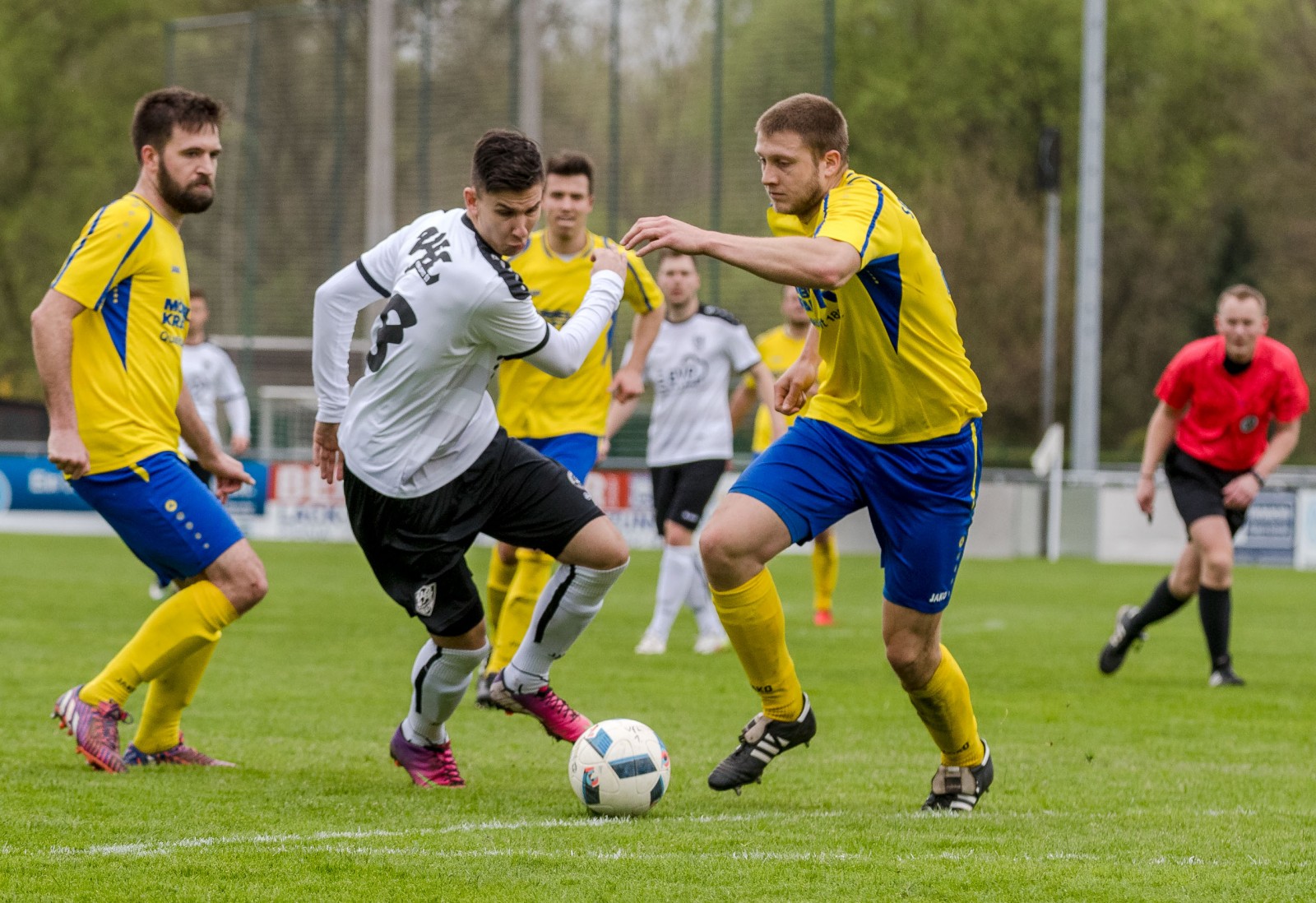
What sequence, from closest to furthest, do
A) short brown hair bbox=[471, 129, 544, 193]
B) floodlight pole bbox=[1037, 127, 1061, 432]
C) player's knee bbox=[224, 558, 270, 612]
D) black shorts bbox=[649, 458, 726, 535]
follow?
short brown hair bbox=[471, 129, 544, 193], player's knee bbox=[224, 558, 270, 612], black shorts bbox=[649, 458, 726, 535], floodlight pole bbox=[1037, 127, 1061, 432]

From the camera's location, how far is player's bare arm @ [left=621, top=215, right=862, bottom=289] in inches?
177

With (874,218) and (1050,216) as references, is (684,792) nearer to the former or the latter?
(874,218)

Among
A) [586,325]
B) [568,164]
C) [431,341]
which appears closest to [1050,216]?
[568,164]

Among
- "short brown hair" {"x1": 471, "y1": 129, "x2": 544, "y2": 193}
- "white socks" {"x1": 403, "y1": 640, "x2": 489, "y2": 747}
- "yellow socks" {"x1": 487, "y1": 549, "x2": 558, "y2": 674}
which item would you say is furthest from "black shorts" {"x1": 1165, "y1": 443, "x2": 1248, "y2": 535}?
"short brown hair" {"x1": 471, "y1": 129, "x2": 544, "y2": 193}

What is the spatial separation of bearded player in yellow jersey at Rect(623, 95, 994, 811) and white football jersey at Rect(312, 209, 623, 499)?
79cm

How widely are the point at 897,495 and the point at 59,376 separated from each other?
2854 mm

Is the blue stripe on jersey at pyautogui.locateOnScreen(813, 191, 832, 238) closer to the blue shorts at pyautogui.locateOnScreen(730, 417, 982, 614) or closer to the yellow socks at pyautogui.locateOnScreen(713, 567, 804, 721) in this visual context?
the blue shorts at pyautogui.locateOnScreen(730, 417, 982, 614)

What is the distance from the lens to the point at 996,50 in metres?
49.6

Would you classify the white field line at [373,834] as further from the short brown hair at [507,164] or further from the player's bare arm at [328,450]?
the short brown hair at [507,164]

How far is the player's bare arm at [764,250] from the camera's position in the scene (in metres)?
4.49

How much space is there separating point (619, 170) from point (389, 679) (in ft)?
55.4

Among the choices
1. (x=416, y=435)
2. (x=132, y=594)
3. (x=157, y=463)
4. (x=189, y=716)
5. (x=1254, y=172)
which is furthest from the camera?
(x=1254, y=172)

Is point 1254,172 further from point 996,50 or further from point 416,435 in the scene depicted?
point 416,435

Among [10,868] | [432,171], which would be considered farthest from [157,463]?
[432,171]
